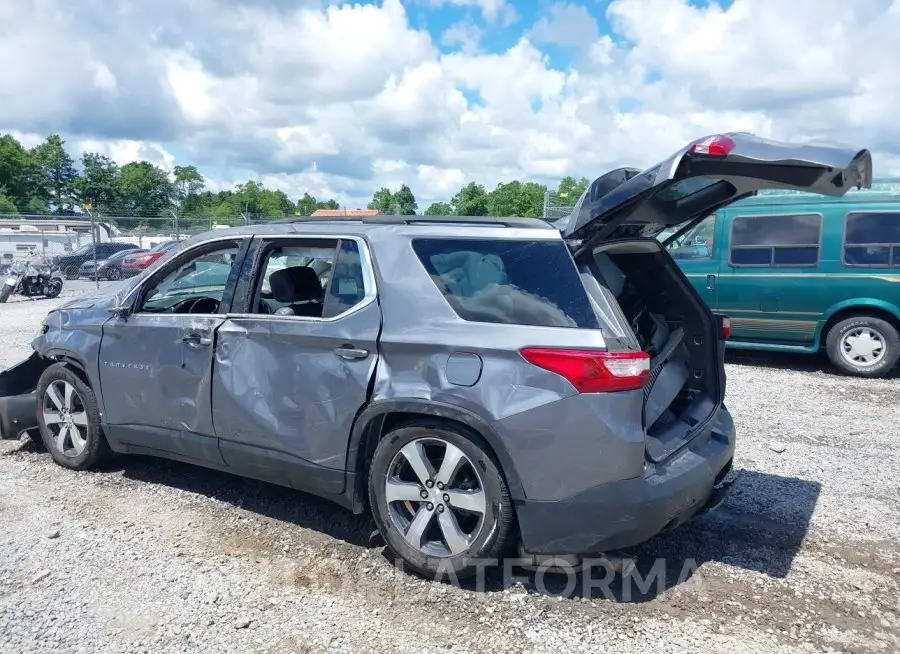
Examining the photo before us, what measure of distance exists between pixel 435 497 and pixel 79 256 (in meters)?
30.6

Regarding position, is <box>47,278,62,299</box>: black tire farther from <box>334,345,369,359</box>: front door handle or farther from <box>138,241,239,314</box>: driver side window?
<box>334,345,369,359</box>: front door handle

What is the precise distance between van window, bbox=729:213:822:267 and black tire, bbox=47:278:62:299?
18.3 m

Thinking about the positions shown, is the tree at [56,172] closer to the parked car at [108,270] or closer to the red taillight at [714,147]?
the parked car at [108,270]

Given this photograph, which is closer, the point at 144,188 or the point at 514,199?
the point at 514,199

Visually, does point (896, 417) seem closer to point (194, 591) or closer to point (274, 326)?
point (274, 326)

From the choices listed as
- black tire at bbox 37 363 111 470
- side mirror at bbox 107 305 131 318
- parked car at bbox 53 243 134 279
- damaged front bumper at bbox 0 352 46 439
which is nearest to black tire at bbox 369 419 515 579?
side mirror at bbox 107 305 131 318

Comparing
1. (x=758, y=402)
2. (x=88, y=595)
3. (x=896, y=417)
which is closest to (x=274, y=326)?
(x=88, y=595)

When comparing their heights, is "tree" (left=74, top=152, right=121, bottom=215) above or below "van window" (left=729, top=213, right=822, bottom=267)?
above

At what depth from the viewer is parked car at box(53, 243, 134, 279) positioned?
87.6ft

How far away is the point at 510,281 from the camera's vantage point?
10.7 feet

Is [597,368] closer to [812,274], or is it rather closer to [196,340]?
[196,340]

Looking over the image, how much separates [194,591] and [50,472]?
2.23 metres

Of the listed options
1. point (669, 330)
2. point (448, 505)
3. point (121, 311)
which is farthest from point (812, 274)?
point (121, 311)

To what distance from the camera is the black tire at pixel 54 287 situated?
1949cm
